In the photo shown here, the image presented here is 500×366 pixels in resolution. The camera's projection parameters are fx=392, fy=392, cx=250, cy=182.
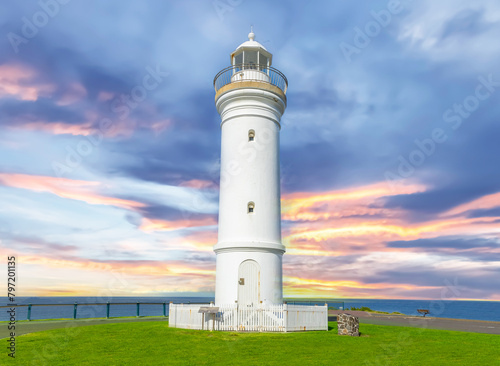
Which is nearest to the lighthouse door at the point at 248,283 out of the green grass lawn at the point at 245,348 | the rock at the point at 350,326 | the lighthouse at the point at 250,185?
the lighthouse at the point at 250,185

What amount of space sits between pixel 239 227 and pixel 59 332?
10072mm

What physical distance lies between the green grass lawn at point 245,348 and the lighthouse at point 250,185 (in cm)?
351

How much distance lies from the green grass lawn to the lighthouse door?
3.07m

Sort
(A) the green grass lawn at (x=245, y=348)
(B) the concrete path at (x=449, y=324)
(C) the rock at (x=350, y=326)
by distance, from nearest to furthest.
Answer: (A) the green grass lawn at (x=245, y=348) < (C) the rock at (x=350, y=326) < (B) the concrete path at (x=449, y=324)

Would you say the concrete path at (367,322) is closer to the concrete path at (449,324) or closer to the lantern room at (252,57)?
the concrete path at (449,324)

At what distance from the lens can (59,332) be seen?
18.0 meters

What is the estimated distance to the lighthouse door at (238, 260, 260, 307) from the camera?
68.5ft

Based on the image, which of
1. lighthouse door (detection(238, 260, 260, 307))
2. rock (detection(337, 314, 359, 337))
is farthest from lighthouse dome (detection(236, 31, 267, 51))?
rock (detection(337, 314, 359, 337))

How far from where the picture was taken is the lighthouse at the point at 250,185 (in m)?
21.2

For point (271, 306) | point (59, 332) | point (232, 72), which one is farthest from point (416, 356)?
point (232, 72)

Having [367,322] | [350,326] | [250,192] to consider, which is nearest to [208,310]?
[350,326]

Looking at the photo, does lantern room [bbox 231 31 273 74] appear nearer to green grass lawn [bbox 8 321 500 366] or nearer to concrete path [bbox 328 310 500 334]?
green grass lawn [bbox 8 321 500 366]

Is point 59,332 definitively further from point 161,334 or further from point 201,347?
point 201,347

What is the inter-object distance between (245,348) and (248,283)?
6900 millimetres
